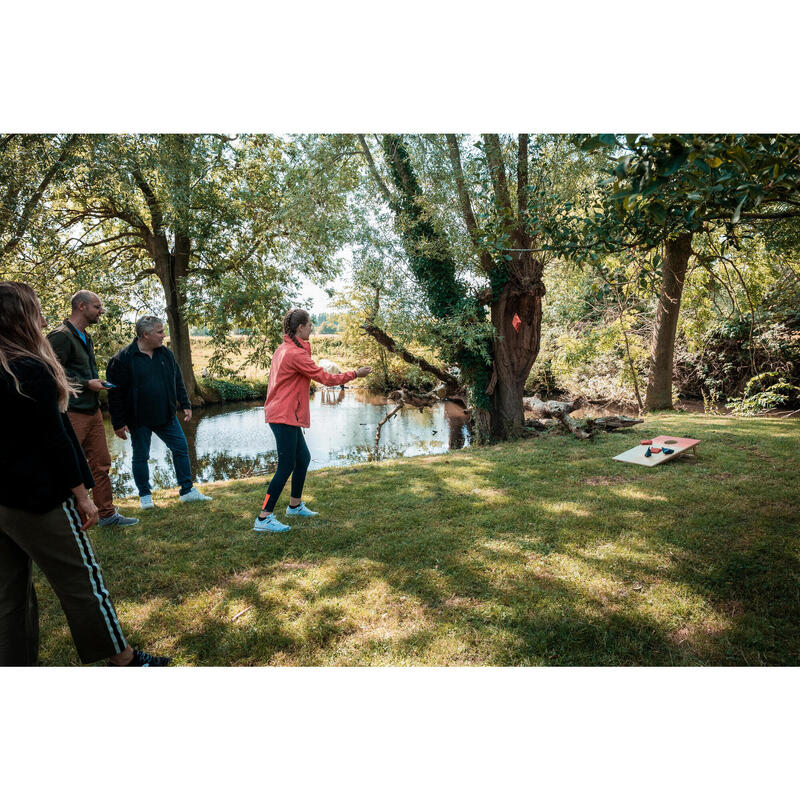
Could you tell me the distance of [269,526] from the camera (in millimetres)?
4031

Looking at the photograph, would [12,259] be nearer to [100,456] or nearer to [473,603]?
[100,456]

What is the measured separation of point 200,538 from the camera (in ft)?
13.0

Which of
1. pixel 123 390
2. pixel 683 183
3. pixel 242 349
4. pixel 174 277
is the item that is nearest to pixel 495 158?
pixel 683 183

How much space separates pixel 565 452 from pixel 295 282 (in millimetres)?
6077

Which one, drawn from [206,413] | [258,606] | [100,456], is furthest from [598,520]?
[206,413]

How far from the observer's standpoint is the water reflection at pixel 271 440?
29.4 feet

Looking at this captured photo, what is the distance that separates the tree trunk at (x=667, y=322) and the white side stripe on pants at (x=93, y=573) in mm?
10141

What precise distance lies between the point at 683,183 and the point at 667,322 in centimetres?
875

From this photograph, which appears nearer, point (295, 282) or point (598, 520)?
point (598, 520)

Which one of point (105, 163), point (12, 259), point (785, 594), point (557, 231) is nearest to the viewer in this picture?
point (785, 594)

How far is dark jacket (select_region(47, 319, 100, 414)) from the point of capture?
152 inches

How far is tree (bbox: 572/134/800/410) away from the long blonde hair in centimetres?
256

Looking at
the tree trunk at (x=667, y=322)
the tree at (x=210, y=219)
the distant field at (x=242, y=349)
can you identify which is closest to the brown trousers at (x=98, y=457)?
the tree at (x=210, y=219)

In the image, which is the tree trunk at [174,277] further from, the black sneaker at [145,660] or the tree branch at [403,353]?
the black sneaker at [145,660]
